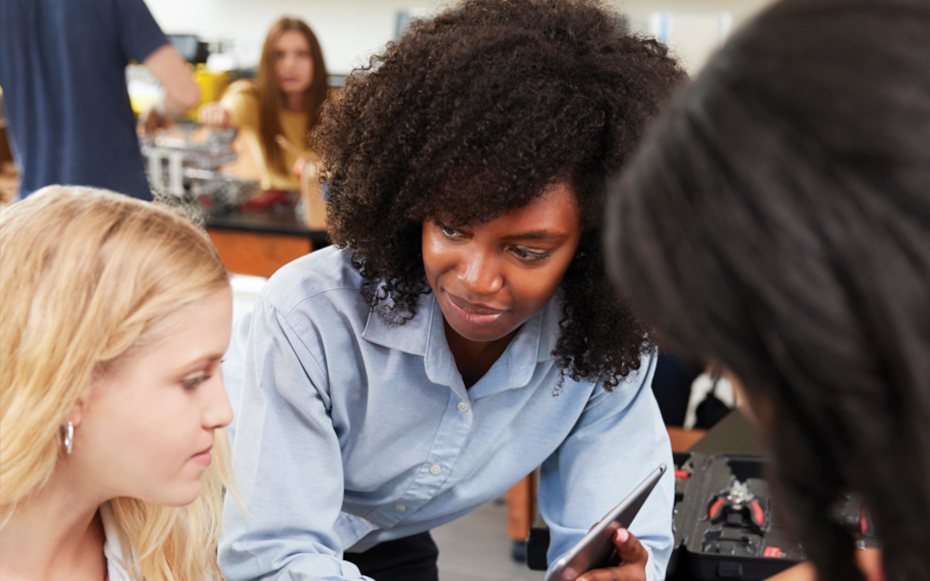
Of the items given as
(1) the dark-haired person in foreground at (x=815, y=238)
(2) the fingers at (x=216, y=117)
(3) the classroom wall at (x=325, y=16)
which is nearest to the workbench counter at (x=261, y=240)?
(2) the fingers at (x=216, y=117)

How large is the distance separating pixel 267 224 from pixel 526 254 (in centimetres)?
198

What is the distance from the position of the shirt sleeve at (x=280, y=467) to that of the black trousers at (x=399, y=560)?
30 centimetres

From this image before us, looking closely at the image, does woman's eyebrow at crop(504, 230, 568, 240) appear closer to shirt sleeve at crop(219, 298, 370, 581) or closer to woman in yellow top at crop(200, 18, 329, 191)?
shirt sleeve at crop(219, 298, 370, 581)

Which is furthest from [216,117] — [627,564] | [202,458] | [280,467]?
[627,564]

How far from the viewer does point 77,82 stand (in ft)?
7.07

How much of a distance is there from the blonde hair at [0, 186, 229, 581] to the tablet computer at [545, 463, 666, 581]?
1.45ft

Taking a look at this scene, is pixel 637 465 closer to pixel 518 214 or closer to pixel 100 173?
pixel 518 214


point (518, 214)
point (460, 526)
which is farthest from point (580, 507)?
point (460, 526)

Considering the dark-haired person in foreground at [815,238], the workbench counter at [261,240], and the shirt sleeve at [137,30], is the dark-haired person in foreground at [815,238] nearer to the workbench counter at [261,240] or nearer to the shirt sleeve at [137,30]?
the shirt sleeve at [137,30]

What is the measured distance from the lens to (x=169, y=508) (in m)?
1.01

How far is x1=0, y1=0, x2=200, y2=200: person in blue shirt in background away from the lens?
2107 millimetres

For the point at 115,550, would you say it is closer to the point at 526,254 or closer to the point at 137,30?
the point at 526,254

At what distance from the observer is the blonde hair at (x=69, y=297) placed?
0.77 metres

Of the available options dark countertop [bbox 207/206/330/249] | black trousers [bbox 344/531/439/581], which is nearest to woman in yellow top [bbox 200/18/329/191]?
dark countertop [bbox 207/206/330/249]
